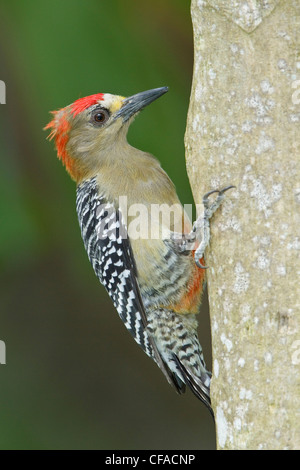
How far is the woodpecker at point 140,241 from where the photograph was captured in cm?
435

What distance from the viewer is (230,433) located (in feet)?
10.4

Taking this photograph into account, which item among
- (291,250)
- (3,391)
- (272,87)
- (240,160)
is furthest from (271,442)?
(3,391)

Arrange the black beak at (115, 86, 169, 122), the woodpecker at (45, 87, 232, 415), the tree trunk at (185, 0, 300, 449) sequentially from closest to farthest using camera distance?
the tree trunk at (185, 0, 300, 449)
the woodpecker at (45, 87, 232, 415)
the black beak at (115, 86, 169, 122)

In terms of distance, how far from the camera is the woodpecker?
435 cm

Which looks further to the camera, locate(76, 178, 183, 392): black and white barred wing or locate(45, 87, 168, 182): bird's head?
locate(45, 87, 168, 182): bird's head

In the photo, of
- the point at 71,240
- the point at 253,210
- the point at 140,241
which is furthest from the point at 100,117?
the point at 253,210

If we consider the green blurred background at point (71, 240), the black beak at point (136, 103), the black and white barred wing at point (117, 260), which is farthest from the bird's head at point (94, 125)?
the green blurred background at point (71, 240)

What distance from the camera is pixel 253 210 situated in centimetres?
319

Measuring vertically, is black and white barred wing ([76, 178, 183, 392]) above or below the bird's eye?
below

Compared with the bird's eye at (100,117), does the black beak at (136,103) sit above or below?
above

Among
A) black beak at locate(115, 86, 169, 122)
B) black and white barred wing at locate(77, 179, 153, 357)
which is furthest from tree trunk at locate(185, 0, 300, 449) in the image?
black beak at locate(115, 86, 169, 122)

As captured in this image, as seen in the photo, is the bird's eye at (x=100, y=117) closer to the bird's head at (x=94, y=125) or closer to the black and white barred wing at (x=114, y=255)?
the bird's head at (x=94, y=125)

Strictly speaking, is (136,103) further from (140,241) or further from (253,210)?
(253,210)

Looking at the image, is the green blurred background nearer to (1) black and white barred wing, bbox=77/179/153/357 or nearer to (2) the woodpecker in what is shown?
(2) the woodpecker
